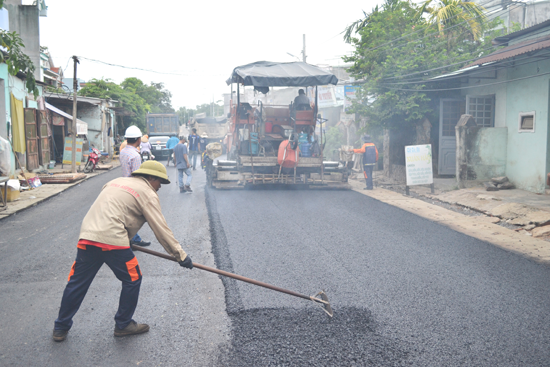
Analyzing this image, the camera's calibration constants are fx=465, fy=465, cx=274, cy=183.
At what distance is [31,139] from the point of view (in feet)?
53.4

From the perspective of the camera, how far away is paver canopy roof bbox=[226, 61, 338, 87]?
1250cm

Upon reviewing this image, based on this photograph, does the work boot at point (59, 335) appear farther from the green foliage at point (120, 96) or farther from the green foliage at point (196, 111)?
the green foliage at point (196, 111)

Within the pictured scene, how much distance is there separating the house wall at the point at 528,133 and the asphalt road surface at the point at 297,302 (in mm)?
4884

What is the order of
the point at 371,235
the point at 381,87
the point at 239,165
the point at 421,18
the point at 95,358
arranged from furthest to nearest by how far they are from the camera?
the point at 421,18, the point at 381,87, the point at 239,165, the point at 371,235, the point at 95,358

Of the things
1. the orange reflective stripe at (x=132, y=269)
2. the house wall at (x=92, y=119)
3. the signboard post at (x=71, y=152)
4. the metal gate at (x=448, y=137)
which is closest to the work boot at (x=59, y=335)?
the orange reflective stripe at (x=132, y=269)

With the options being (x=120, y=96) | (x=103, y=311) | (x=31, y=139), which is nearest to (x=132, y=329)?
(x=103, y=311)

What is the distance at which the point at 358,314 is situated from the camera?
13.4 feet

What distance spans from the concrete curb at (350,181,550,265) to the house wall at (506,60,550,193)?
2743 mm

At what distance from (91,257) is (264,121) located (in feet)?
34.9

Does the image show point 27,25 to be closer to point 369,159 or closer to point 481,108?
point 369,159

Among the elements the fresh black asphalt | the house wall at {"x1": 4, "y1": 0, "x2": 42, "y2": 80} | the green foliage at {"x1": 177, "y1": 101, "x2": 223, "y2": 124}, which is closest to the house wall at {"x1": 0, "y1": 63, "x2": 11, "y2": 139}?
the house wall at {"x1": 4, "y1": 0, "x2": 42, "y2": 80}

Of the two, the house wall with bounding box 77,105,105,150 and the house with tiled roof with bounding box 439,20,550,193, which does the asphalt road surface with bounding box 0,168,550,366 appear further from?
the house wall with bounding box 77,105,105,150

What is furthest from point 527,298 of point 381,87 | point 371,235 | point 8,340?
point 381,87

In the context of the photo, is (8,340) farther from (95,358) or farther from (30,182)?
(30,182)
